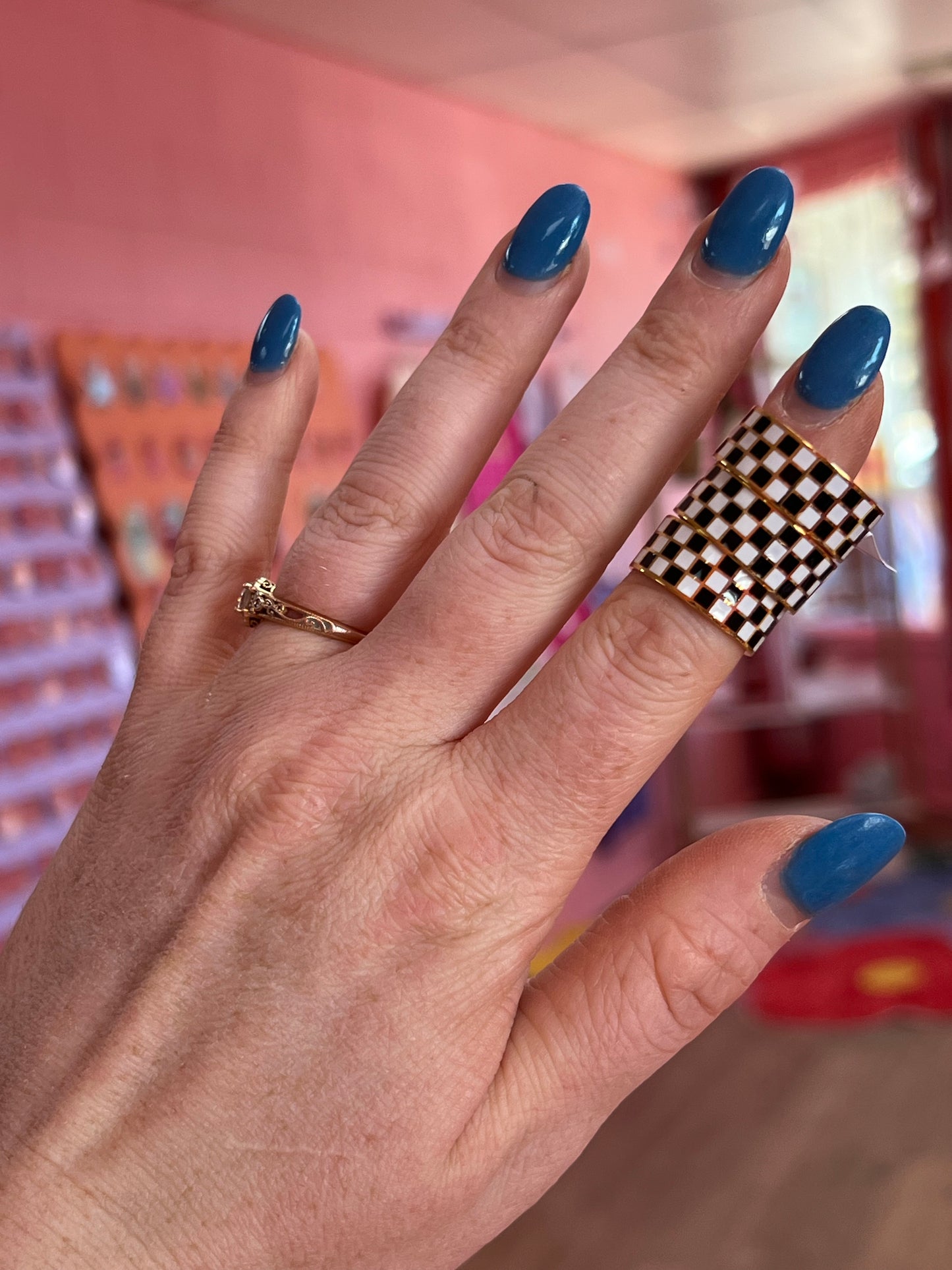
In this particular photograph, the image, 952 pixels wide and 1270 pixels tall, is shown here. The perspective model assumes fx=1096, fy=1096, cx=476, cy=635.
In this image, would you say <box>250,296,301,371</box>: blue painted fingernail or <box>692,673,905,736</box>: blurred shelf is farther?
<box>692,673,905,736</box>: blurred shelf

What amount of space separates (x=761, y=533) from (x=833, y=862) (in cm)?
19

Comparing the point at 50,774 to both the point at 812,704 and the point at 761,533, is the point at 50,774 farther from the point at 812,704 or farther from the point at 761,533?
the point at 812,704

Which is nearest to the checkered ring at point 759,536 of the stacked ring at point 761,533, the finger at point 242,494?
the stacked ring at point 761,533

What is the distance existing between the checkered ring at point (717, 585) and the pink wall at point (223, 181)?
1.93 m

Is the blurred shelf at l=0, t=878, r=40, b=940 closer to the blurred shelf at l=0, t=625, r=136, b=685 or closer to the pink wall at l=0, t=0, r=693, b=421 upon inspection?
the blurred shelf at l=0, t=625, r=136, b=685

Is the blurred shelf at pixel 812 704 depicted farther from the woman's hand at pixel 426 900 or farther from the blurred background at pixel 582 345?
the woman's hand at pixel 426 900

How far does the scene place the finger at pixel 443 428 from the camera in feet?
2.34

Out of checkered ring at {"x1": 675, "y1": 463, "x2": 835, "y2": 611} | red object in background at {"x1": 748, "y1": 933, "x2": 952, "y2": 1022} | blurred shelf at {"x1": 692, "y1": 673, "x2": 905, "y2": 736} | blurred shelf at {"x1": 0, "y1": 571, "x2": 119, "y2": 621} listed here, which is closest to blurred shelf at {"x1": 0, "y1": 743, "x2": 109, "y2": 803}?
blurred shelf at {"x1": 0, "y1": 571, "x2": 119, "y2": 621}

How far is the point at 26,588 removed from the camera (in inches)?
82.3

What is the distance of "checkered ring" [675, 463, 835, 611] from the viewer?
594mm

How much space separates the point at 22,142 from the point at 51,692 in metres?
1.06

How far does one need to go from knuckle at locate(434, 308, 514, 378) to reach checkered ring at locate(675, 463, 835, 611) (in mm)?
184

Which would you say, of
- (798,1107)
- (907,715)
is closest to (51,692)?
(798,1107)

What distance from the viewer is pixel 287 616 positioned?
71 cm
